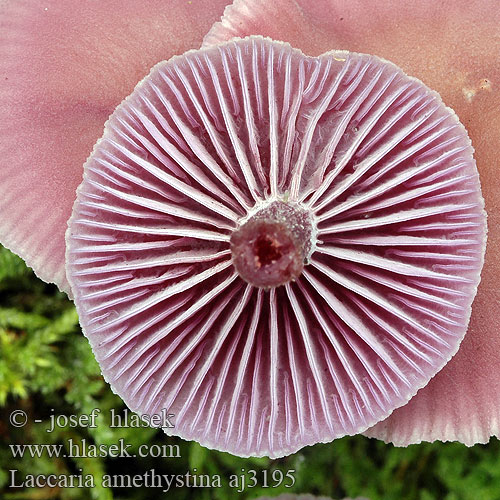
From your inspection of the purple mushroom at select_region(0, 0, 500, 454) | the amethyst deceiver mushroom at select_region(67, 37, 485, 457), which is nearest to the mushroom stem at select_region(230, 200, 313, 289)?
the amethyst deceiver mushroom at select_region(67, 37, 485, 457)

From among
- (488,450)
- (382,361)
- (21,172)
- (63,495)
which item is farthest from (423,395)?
(63,495)

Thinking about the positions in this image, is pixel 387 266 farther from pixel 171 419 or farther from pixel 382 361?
pixel 171 419

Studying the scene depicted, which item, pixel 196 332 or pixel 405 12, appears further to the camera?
pixel 405 12

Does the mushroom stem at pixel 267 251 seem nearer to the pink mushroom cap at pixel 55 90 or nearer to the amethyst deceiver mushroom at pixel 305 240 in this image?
the amethyst deceiver mushroom at pixel 305 240

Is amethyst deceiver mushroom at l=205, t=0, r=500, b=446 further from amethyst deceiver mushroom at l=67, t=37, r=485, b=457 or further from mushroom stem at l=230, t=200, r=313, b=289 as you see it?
mushroom stem at l=230, t=200, r=313, b=289

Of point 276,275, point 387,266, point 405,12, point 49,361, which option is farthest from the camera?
point 49,361

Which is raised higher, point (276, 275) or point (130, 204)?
point (130, 204)

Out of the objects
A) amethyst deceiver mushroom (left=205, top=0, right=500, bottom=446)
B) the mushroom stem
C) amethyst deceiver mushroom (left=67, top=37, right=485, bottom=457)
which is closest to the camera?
the mushroom stem
